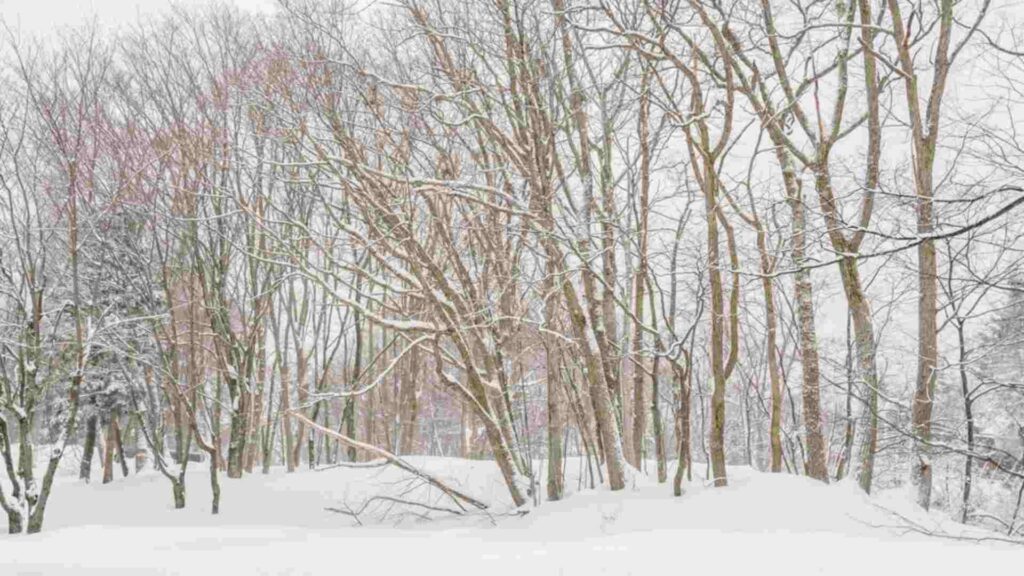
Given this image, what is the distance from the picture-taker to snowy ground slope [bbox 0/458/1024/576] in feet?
13.6

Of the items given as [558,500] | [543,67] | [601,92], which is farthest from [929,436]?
[543,67]

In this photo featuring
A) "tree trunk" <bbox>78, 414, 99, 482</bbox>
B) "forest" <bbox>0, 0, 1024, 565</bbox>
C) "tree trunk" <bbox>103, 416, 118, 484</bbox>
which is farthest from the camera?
"tree trunk" <bbox>78, 414, 99, 482</bbox>

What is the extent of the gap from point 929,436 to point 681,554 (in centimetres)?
497

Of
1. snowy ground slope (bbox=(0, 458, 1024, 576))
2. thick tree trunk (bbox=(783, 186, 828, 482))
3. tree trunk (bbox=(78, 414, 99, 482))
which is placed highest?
thick tree trunk (bbox=(783, 186, 828, 482))

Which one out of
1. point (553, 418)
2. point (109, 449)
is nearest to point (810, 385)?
point (553, 418)

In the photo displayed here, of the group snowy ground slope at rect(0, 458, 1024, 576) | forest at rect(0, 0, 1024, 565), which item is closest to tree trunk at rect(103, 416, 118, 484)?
forest at rect(0, 0, 1024, 565)

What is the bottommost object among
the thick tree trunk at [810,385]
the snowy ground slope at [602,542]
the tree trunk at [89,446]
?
the tree trunk at [89,446]

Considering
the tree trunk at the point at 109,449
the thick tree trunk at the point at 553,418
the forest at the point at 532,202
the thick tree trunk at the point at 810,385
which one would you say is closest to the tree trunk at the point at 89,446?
the tree trunk at the point at 109,449

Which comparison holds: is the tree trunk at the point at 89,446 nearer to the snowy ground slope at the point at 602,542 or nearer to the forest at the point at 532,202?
the forest at the point at 532,202

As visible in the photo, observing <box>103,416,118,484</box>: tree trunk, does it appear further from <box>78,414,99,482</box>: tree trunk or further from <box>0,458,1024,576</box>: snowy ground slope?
<box>0,458,1024,576</box>: snowy ground slope

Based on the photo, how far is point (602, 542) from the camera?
4969 mm

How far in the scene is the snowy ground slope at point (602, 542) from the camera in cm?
414

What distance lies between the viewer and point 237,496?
11.7m

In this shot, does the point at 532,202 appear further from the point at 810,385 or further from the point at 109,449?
the point at 109,449
